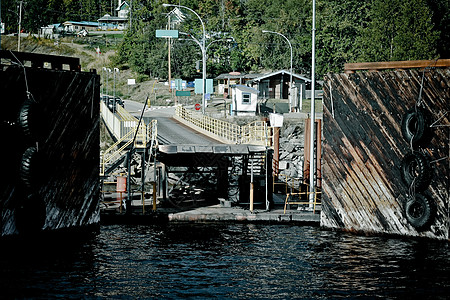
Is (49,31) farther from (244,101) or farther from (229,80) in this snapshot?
(244,101)

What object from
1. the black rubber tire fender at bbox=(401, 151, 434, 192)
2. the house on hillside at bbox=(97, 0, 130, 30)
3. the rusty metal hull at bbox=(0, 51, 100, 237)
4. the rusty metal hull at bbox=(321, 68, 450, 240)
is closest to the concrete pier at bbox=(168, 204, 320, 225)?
the rusty metal hull at bbox=(321, 68, 450, 240)

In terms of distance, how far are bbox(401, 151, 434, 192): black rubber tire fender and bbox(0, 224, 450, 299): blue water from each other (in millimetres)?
2195

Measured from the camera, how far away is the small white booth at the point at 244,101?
6312 cm

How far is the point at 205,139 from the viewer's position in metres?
38.8

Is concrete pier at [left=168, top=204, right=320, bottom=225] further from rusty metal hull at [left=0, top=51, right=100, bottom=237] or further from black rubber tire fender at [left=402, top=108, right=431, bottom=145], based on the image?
black rubber tire fender at [left=402, top=108, right=431, bottom=145]

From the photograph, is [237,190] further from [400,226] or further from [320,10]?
[320,10]

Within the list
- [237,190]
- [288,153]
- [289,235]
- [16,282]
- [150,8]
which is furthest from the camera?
[150,8]

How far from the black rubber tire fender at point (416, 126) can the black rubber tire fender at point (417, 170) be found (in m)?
0.54

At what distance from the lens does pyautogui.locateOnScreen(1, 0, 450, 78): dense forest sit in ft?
200

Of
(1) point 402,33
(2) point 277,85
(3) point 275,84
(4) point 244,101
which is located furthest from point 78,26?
(1) point 402,33

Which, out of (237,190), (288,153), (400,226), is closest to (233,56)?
(288,153)

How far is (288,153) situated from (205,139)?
1483 cm

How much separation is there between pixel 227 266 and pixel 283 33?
76299 millimetres

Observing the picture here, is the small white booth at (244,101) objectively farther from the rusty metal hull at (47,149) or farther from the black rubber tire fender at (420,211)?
the black rubber tire fender at (420,211)
